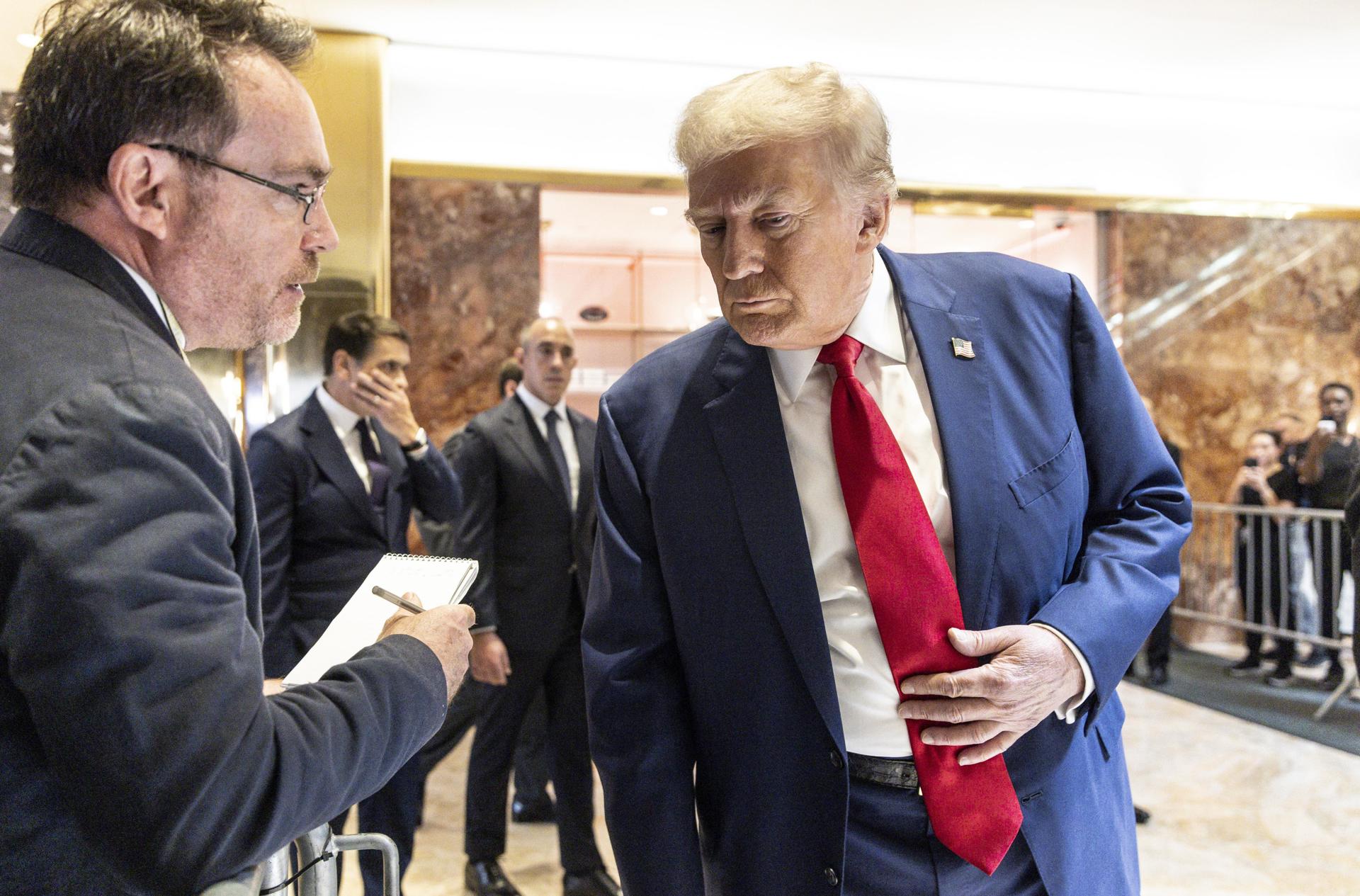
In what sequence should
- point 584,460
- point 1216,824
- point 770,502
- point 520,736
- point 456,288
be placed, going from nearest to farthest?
point 770,502 → point 584,460 → point 1216,824 → point 520,736 → point 456,288

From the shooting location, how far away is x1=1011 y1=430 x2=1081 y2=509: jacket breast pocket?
1.39m

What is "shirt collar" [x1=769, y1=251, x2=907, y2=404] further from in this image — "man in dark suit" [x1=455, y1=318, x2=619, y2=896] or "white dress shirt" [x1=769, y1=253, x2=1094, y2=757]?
"man in dark suit" [x1=455, y1=318, x2=619, y2=896]

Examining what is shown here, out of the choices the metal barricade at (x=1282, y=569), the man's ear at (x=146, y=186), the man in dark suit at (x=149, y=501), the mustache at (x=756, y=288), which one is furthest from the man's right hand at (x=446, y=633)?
the metal barricade at (x=1282, y=569)

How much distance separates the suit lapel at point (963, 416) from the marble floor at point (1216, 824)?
9.10 ft

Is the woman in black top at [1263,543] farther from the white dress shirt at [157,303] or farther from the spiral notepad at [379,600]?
the white dress shirt at [157,303]

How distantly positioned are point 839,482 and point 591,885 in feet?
8.30

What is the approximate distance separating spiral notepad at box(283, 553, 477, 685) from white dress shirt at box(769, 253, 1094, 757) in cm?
47

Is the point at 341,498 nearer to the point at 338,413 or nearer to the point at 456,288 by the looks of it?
the point at 338,413

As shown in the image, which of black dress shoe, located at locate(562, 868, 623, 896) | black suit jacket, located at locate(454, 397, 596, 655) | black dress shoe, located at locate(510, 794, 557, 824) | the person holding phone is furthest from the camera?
the person holding phone

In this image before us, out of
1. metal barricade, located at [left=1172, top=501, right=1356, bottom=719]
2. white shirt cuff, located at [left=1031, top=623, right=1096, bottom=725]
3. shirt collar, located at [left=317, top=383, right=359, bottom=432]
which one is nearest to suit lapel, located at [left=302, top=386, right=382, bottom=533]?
shirt collar, located at [left=317, top=383, right=359, bottom=432]

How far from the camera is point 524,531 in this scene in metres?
3.79

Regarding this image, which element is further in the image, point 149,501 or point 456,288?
point 456,288

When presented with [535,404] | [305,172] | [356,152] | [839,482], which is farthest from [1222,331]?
[305,172]

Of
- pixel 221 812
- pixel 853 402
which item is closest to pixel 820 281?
pixel 853 402
